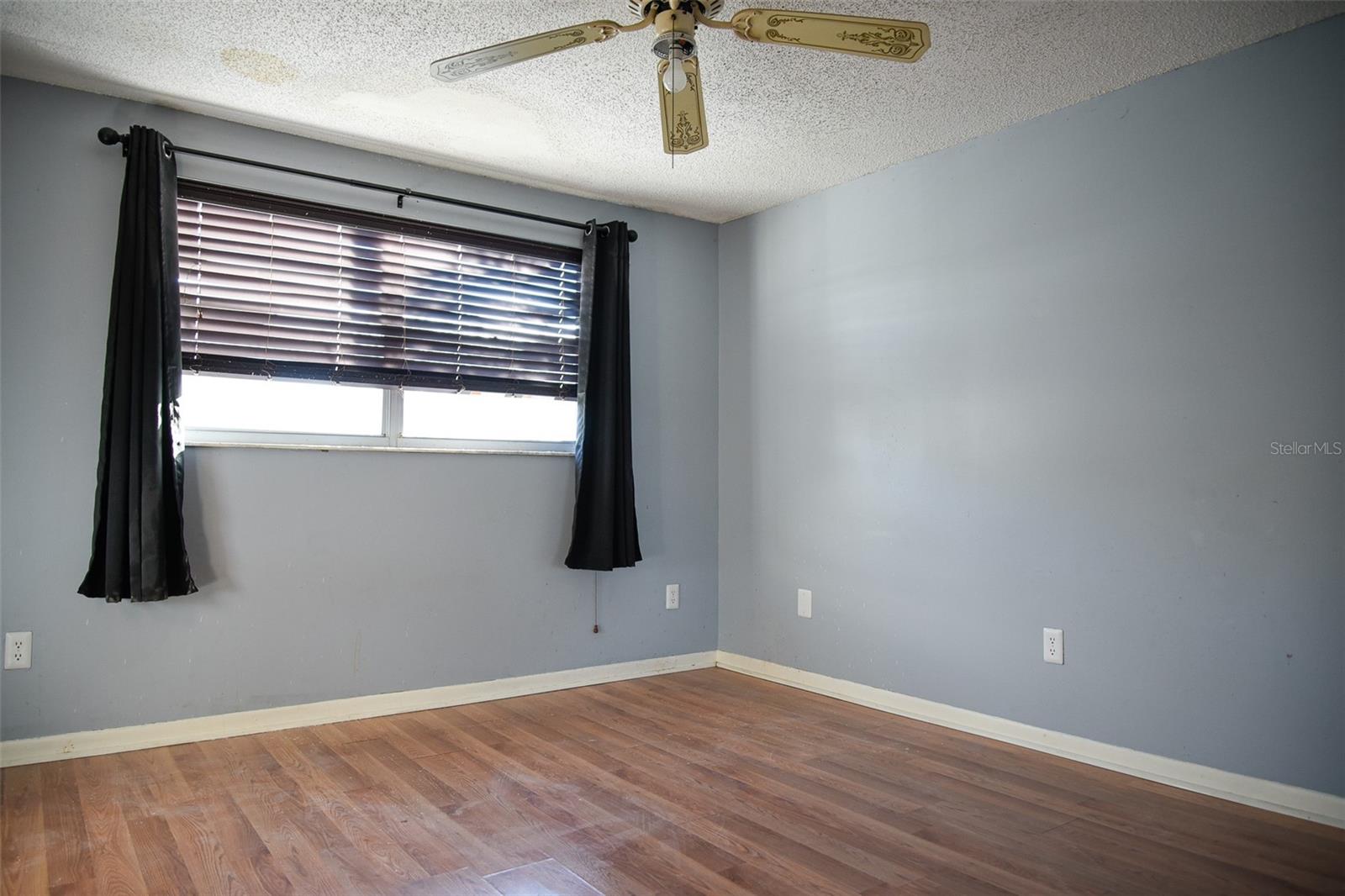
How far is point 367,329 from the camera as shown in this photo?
3.45 meters

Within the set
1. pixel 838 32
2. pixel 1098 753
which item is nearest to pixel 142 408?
pixel 838 32

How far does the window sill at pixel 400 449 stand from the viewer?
124 inches

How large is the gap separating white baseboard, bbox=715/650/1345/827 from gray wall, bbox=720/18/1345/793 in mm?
40

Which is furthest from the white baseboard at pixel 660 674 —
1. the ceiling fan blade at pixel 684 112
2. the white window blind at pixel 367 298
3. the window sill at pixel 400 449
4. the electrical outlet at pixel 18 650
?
the ceiling fan blade at pixel 684 112

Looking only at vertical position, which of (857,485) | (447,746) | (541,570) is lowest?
(447,746)

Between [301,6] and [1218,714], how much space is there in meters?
3.24

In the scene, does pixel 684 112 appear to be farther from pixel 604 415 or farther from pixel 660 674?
pixel 660 674

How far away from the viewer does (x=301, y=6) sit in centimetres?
240

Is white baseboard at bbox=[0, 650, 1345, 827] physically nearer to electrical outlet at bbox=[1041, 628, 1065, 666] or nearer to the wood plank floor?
the wood plank floor

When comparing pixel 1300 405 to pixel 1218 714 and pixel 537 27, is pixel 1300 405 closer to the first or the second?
pixel 1218 714

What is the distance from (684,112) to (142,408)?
6.48ft

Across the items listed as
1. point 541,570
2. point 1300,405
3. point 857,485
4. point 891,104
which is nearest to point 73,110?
point 541,570

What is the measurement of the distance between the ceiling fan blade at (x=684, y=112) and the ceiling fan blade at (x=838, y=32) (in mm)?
161

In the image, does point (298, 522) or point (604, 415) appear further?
point (604, 415)
